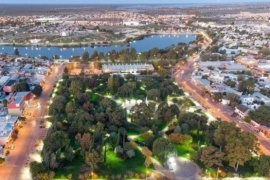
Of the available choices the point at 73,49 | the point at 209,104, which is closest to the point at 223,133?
the point at 209,104

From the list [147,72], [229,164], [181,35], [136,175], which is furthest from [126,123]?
[181,35]

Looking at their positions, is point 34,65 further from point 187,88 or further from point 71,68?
point 187,88

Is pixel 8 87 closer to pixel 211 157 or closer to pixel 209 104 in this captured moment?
pixel 209 104

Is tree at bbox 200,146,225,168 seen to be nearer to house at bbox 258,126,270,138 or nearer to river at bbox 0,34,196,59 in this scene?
house at bbox 258,126,270,138

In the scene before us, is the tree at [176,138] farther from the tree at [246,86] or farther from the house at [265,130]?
the tree at [246,86]

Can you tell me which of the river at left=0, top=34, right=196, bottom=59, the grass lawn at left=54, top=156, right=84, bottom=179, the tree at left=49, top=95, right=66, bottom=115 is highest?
the tree at left=49, top=95, right=66, bottom=115

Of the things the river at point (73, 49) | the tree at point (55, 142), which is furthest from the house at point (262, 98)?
the river at point (73, 49)

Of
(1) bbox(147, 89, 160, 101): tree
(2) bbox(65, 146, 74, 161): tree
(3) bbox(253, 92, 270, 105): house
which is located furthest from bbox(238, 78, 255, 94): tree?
(2) bbox(65, 146, 74, 161): tree
